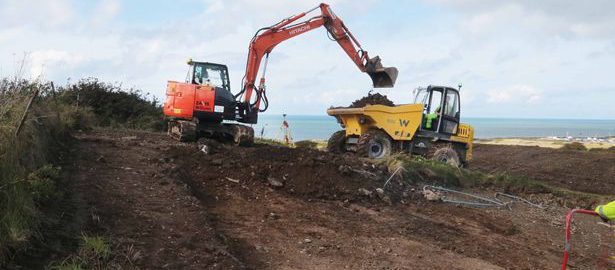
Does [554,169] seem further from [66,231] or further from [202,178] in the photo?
[66,231]

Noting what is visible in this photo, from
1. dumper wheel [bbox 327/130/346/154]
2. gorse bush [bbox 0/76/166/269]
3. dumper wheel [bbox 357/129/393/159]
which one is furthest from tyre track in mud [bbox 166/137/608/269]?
dumper wheel [bbox 327/130/346/154]

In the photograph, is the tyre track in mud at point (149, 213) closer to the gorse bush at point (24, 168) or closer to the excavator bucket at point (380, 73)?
the gorse bush at point (24, 168)

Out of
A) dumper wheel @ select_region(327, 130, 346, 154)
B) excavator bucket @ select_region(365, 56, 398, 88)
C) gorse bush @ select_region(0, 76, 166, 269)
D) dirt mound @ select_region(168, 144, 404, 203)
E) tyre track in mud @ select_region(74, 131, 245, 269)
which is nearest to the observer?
gorse bush @ select_region(0, 76, 166, 269)

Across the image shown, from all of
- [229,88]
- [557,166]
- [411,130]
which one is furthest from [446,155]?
[557,166]

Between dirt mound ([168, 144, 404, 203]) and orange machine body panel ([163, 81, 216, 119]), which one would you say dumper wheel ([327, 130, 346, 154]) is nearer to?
orange machine body panel ([163, 81, 216, 119])

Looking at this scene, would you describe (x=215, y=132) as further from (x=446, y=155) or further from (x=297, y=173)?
(x=446, y=155)

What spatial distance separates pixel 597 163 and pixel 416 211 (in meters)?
15.3

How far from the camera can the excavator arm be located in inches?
612

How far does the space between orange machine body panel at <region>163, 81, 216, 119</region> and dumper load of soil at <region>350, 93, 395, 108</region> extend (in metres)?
4.29

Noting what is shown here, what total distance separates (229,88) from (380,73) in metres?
4.38

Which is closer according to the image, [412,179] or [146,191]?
[146,191]

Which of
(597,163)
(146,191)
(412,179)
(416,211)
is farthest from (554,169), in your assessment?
(146,191)

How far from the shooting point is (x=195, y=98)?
46.2ft

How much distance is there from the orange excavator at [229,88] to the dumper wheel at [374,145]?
5.99ft
